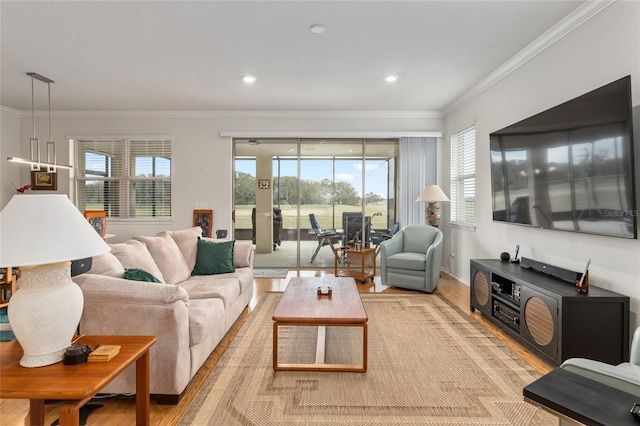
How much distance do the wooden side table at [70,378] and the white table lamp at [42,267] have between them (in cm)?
8

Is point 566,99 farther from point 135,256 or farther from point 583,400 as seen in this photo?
point 135,256

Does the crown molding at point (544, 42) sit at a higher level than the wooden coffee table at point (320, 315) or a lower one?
higher

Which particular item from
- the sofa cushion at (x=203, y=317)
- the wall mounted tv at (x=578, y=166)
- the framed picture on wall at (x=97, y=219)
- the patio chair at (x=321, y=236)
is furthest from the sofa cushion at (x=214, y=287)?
the wall mounted tv at (x=578, y=166)

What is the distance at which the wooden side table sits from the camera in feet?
4.02

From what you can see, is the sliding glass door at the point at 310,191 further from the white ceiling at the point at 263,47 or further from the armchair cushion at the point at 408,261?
the armchair cushion at the point at 408,261

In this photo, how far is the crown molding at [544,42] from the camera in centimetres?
271

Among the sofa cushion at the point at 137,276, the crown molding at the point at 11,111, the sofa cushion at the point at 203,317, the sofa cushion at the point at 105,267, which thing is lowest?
the sofa cushion at the point at 203,317

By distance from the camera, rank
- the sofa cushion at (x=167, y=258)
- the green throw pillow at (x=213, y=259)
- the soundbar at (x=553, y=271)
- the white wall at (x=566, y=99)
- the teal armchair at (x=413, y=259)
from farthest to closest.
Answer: the teal armchair at (x=413, y=259)
the green throw pillow at (x=213, y=259)
the sofa cushion at (x=167, y=258)
the soundbar at (x=553, y=271)
the white wall at (x=566, y=99)

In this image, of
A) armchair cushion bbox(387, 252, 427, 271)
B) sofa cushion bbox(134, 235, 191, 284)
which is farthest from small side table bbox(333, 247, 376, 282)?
sofa cushion bbox(134, 235, 191, 284)

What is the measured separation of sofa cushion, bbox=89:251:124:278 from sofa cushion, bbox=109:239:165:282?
0.27m

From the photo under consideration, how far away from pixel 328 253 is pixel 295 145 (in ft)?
6.76

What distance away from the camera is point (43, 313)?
4.49 ft

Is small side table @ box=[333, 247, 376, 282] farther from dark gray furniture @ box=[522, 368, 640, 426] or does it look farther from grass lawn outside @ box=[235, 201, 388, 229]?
dark gray furniture @ box=[522, 368, 640, 426]

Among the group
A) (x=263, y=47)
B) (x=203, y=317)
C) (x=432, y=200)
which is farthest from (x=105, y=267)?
(x=432, y=200)
